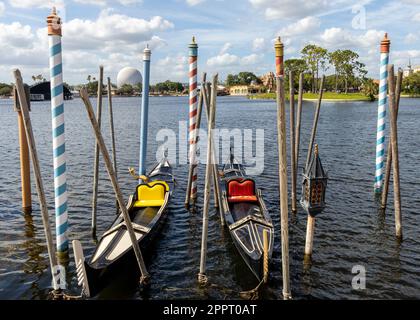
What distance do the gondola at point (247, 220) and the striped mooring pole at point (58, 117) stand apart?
519 centimetres

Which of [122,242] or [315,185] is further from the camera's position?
[122,242]

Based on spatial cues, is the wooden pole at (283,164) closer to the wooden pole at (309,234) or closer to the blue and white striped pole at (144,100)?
the wooden pole at (309,234)

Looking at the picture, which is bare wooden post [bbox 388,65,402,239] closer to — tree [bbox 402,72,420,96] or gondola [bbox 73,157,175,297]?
gondola [bbox 73,157,175,297]

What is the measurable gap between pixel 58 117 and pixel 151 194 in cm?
531

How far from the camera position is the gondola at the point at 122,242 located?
28.2 ft

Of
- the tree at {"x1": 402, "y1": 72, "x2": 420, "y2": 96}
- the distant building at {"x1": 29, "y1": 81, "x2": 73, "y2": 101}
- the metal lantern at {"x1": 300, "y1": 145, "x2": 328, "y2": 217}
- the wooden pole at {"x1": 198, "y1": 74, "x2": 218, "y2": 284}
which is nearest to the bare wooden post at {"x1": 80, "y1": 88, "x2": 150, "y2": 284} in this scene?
the wooden pole at {"x1": 198, "y1": 74, "x2": 218, "y2": 284}

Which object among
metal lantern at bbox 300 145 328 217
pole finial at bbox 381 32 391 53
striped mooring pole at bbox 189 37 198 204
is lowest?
metal lantern at bbox 300 145 328 217

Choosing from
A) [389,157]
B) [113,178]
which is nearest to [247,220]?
[113,178]

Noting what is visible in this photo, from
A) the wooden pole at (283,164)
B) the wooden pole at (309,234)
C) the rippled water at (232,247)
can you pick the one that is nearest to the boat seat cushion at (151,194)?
the rippled water at (232,247)

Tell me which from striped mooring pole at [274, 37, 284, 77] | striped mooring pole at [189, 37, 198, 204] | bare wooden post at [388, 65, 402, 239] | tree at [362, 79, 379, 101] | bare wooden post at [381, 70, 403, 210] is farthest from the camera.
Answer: tree at [362, 79, 379, 101]

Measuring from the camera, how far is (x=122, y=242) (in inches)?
418

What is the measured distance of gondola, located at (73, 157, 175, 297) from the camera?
8.61m

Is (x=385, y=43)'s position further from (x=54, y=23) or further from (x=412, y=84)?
(x=412, y=84)

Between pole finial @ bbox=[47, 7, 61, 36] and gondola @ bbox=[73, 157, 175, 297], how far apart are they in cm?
577
